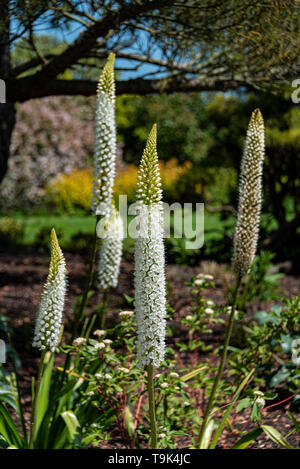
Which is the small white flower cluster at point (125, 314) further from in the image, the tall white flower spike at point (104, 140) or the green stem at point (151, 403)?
the green stem at point (151, 403)

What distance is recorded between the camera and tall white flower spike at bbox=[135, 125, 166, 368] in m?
A: 2.15

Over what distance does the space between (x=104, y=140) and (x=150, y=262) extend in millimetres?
980

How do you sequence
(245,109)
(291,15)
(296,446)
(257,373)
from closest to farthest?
(296,446) → (257,373) → (291,15) → (245,109)

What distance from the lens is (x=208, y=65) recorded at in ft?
16.9

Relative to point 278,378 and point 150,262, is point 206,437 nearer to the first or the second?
point 278,378

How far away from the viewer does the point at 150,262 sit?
7.00 ft

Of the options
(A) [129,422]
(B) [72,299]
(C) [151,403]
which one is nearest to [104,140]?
(C) [151,403]

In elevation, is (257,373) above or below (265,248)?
below

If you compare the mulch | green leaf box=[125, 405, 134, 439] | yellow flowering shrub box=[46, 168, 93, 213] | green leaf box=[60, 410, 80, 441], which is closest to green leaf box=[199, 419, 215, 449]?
the mulch

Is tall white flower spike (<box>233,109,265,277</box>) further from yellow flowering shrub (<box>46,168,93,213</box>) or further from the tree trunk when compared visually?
yellow flowering shrub (<box>46,168,93,213</box>)

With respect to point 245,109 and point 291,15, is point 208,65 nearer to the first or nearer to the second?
point 291,15

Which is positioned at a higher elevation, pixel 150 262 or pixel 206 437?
pixel 150 262

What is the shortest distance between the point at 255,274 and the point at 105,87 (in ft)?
12.6

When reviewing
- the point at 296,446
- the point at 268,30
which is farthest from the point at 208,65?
the point at 296,446
